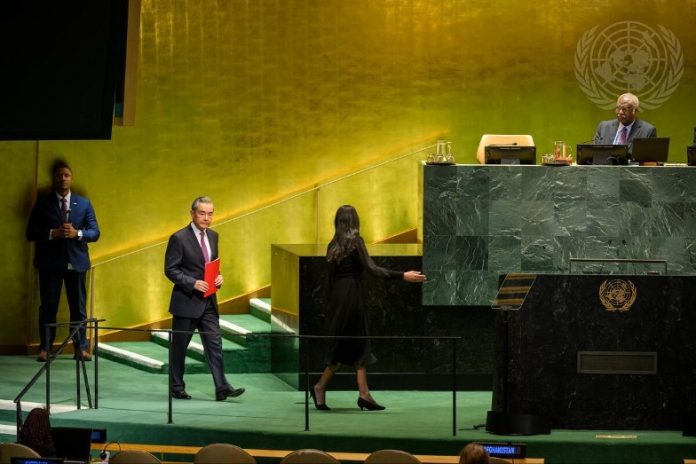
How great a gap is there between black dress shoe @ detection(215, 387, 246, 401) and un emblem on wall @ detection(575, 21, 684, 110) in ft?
16.8

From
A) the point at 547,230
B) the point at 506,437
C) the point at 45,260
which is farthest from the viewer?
the point at 45,260

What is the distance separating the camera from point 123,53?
7.61 meters

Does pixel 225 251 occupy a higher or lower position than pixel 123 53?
lower

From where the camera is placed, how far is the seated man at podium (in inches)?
443

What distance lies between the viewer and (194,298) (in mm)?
10305

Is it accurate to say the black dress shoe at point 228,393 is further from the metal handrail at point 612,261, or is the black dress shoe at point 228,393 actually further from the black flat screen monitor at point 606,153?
the black flat screen monitor at point 606,153

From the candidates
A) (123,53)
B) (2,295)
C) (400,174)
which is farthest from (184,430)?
(400,174)

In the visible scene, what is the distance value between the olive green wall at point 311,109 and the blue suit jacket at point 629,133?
6.87 ft

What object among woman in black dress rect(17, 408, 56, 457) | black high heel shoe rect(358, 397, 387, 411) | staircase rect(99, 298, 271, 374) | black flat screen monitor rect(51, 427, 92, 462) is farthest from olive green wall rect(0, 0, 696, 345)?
woman in black dress rect(17, 408, 56, 457)

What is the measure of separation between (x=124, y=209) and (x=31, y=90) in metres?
5.72

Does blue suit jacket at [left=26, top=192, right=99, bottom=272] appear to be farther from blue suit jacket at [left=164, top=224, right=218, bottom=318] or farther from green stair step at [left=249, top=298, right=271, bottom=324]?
blue suit jacket at [left=164, top=224, right=218, bottom=318]

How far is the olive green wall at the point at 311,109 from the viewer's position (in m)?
13.0

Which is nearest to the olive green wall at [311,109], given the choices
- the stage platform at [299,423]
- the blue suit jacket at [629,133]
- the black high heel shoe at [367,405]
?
the blue suit jacket at [629,133]

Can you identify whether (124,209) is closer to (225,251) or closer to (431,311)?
(225,251)
